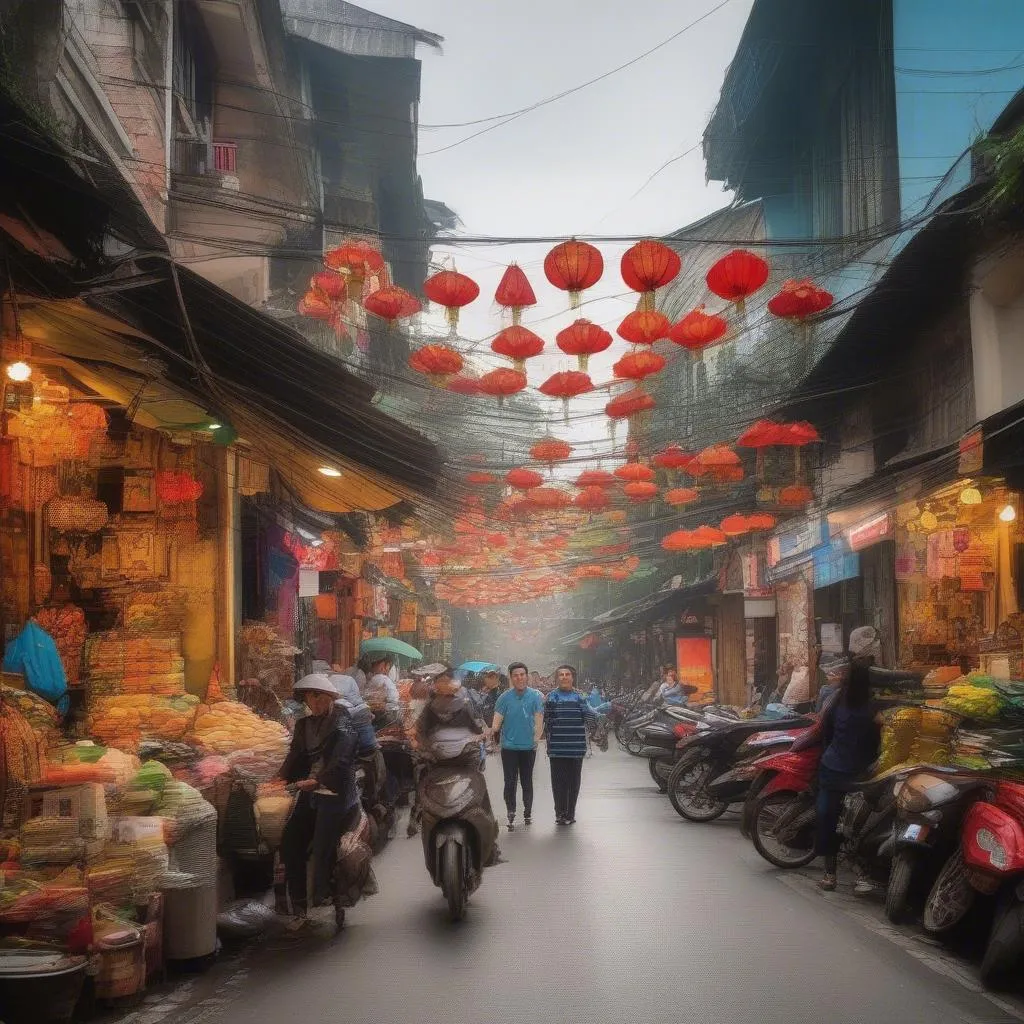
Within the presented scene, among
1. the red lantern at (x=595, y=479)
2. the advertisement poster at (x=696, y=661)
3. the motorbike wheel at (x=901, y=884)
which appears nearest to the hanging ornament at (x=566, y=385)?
the red lantern at (x=595, y=479)

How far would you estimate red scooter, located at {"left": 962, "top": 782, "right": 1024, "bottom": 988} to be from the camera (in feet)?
18.8

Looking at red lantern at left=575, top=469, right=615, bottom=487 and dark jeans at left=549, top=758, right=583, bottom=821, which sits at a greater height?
red lantern at left=575, top=469, right=615, bottom=487

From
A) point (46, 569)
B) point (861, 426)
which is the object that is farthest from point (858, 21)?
point (46, 569)

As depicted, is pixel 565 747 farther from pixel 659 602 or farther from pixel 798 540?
pixel 659 602

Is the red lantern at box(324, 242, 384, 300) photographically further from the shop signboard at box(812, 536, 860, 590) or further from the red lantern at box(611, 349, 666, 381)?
the shop signboard at box(812, 536, 860, 590)

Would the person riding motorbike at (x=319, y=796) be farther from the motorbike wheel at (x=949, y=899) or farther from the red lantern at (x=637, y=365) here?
the red lantern at (x=637, y=365)

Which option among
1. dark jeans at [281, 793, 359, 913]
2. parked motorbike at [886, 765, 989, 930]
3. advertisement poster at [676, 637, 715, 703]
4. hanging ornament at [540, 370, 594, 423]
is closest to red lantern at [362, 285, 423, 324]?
hanging ornament at [540, 370, 594, 423]

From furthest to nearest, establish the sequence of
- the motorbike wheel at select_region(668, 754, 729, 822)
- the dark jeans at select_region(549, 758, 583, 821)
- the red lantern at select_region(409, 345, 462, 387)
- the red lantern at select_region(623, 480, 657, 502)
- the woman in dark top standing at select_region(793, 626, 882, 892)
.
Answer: the red lantern at select_region(623, 480, 657, 502)
the motorbike wheel at select_region(668, 754, 729, 822)
the dark jeans at select_region(549, 758, 583, 821)
the red lantern at select_region(409, 345, 462, 387)
the woman in dark top standing at select_region(793, 626, 882, 892)

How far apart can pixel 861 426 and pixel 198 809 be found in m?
13.9

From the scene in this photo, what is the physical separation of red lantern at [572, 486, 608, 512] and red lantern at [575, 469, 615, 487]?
0.32 m

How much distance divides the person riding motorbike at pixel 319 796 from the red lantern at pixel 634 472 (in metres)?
9.61

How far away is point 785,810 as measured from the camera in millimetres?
9820

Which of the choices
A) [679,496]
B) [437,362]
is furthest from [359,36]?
[437,362]

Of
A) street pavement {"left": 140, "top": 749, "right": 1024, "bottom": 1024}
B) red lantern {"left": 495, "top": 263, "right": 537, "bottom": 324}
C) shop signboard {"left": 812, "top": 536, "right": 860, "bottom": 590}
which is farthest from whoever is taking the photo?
shop signboard {"left": 812, "top": 536, "right": 860, "bottom": 590}
